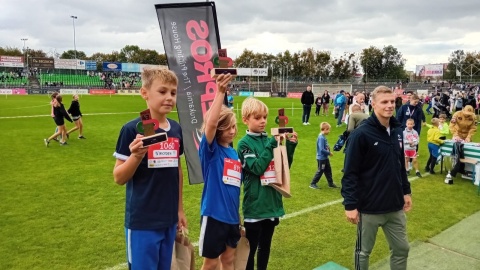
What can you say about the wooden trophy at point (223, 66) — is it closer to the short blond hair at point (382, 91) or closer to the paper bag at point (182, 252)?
the paper bag at point (182, 252)

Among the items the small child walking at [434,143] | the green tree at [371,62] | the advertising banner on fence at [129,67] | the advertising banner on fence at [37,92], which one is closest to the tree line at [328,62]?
the green tree at [371,62]

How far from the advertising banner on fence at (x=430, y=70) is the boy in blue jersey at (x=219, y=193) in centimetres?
9043

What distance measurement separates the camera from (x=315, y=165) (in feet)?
30.3

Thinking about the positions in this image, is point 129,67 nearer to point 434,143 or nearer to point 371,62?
Result: point 371,62

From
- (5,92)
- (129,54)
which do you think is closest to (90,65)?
(5,92)

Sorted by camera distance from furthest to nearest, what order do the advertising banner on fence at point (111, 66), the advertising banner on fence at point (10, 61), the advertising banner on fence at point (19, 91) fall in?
the advertising banner on fence at point (111, 66), the advertising banner on fence at point (10, 61), the advertising banner on fence at point (19, 91)

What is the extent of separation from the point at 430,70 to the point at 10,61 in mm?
87002

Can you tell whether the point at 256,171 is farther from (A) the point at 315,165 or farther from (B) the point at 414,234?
(A) the point at 315,165

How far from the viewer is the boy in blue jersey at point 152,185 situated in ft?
7.62

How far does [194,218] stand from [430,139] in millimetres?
6313

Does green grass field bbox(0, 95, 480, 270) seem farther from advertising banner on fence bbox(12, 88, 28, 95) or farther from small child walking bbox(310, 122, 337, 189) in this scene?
advertising banner on fence bbox(12, 88, 28, 95)

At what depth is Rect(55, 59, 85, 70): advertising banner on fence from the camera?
Answer: 58.1 m

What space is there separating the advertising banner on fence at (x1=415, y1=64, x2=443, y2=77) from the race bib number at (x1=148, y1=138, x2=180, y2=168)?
90910 millimetres

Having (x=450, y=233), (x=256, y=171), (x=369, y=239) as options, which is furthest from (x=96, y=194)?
(x=450, y=233)
